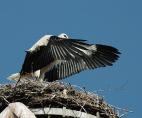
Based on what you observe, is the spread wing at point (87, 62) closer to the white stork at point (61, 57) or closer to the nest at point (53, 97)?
the white stork at point (61, 57)

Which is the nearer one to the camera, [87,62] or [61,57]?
[61,57]

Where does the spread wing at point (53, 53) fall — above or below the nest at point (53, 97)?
above

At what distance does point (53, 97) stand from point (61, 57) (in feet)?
4.22

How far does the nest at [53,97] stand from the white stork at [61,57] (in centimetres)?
84

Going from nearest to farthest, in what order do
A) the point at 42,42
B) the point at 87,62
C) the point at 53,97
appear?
1. the point at 53,97
2. the point at 42,42
3. the point at 87,62

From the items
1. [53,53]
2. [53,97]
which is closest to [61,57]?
[53,53]

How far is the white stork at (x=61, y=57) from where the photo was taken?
1237 centimetres

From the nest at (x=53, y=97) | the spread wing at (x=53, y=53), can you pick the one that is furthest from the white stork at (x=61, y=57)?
the nest at (x=53, y=97)

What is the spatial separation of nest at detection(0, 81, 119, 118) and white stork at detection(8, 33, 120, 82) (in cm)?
84

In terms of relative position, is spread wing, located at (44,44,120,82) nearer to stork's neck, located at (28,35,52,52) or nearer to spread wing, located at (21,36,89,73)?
spread wing, located at (21,36,89,73)

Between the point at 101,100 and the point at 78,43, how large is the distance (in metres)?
1.26

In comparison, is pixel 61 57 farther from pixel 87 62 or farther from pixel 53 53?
pixel 87 62

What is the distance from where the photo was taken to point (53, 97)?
11.4 m

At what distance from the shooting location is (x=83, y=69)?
12.8m
